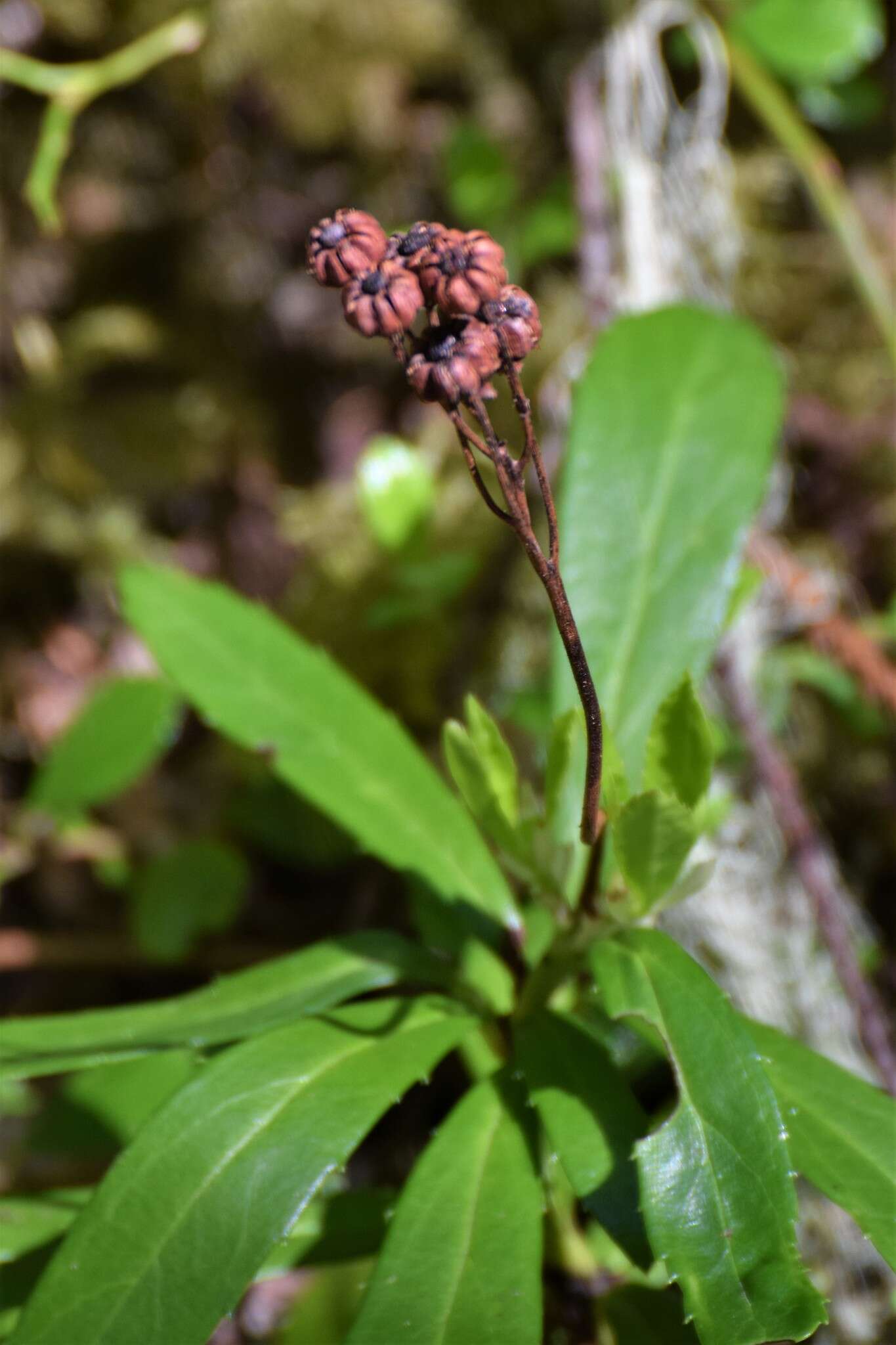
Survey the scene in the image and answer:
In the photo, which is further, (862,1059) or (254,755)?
(254,755)

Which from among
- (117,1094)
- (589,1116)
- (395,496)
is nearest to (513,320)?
(589,1116)

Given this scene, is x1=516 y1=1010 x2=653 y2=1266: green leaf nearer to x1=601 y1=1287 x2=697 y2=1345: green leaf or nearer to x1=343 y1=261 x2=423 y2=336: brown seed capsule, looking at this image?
x1=601 y1=1287 x2=697 y2=1345: green leaf

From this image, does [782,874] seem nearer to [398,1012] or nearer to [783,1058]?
[783,1058]

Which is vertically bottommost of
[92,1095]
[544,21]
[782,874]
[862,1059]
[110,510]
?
[862,1059]

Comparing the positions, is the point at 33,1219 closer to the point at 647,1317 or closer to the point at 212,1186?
the point at 212,1186

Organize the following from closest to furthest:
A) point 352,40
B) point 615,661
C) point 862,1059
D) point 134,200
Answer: point 615,661
point 862,1059
point 352,40
point 134,200

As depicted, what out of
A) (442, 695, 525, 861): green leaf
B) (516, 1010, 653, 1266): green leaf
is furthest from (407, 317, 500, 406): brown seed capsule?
(516, 1010, 653, 1266): green leaf

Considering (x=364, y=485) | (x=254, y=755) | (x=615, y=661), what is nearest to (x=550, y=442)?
(x=364, y=485)
